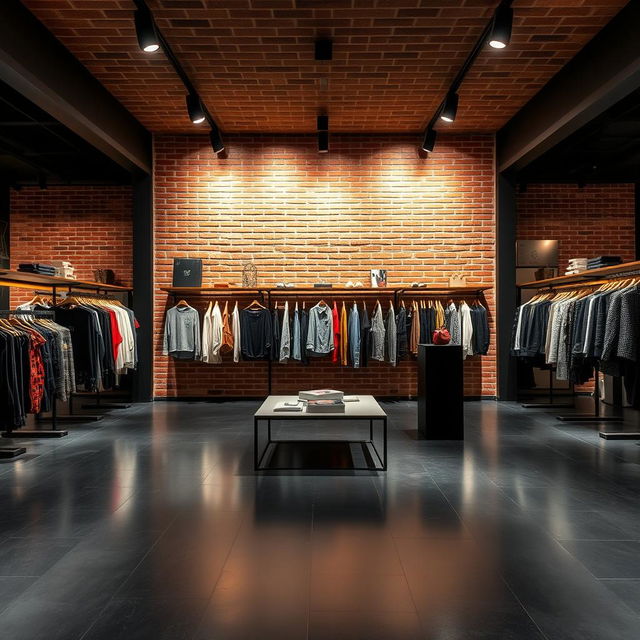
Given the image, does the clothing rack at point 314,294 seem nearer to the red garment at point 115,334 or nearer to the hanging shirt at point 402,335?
the hanging shirt at point 402,335

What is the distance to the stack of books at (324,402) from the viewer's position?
438 cm

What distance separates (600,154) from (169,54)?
6.18 m

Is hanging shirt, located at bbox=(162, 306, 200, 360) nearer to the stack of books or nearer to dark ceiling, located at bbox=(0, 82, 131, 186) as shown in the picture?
dark ceiling, located at bbox=(0, 82, 131, 186)

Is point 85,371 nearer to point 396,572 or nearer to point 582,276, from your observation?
point 396,572

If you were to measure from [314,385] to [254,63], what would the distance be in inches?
178

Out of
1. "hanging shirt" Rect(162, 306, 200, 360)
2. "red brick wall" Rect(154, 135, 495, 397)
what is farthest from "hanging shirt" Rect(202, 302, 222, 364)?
"red brick wall" Rect(154, 135, 495, 397)

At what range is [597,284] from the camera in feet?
21.8

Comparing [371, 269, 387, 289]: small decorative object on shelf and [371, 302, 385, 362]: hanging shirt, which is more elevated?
[371, 269, 387, 289]: small decorative object on shelf

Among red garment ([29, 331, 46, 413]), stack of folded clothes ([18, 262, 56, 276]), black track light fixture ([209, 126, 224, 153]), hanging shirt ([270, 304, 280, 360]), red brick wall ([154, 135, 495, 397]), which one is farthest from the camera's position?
red brick wall ([154, 135, 495, 397])

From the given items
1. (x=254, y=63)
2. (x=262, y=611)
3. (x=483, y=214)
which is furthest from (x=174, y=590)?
(x=483, y=214)

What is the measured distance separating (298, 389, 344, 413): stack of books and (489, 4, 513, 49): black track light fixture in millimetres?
3415

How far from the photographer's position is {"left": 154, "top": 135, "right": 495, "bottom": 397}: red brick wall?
8.72m

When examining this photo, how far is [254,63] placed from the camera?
248 inches

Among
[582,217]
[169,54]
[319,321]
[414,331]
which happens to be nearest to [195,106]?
[169,54]
